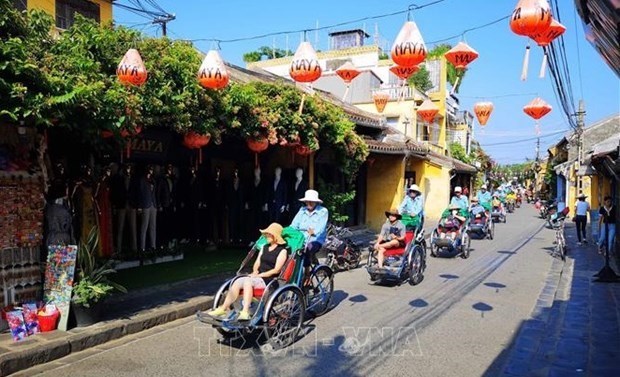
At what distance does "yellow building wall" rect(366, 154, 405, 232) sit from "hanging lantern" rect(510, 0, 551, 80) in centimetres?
1182

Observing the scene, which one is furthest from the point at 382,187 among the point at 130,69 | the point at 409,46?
the point at 130,69

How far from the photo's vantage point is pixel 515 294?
893cm

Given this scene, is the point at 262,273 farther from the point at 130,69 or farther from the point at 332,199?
the point at 332,199

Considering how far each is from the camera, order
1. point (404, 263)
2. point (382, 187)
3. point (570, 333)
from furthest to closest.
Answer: point (382, 187) → point (404, 263) → point (570, 333)

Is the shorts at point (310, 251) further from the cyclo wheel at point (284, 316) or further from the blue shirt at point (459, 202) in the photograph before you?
the blue shirt at point (459, 202)

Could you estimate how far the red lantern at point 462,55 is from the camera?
8.30 metres

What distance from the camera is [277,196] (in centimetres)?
1180

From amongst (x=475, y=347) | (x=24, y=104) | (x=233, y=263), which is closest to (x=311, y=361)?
(x=475, y=347)

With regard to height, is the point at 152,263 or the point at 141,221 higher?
the point at 141,221

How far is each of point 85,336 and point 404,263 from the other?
18.5ft

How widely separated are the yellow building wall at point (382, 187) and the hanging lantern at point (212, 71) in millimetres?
11248

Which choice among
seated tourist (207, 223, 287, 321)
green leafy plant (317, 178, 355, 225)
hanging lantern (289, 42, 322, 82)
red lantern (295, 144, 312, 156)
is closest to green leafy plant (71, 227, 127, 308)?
seated tourist (207, 223, 287, 321)

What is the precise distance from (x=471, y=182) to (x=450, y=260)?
24061 millimetres

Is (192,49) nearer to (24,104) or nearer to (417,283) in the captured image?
(24,104)
